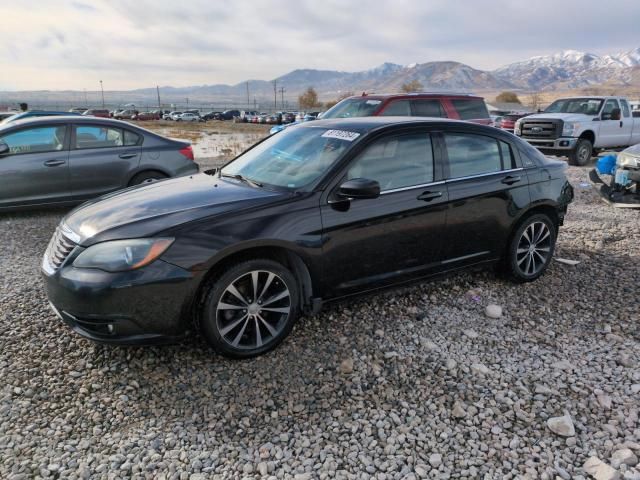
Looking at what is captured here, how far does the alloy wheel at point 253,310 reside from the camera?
10.8ft

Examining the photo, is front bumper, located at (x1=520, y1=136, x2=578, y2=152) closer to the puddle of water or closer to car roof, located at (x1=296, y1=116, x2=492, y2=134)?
the puddle of water

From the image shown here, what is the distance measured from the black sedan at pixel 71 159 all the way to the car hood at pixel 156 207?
3.56 metres

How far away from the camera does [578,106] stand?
14.5 meters

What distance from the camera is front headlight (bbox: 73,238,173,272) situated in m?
3.05

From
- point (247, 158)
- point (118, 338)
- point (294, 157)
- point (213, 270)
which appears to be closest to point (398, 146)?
point (294, 157)

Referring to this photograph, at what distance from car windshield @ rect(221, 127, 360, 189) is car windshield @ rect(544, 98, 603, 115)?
12599mm

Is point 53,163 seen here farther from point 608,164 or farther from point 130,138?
point 608,164

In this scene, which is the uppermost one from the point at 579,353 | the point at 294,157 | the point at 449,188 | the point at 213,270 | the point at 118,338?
the point at 294,157

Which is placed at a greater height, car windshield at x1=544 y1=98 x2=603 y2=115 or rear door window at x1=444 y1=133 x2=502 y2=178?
car windshield at x1=544 y1=98 x2=603 y2=115

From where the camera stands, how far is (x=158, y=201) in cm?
361

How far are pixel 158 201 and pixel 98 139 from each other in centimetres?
446

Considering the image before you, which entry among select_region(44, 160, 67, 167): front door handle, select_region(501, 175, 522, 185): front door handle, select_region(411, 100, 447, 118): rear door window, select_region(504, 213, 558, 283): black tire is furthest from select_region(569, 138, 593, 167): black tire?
select_region(44, 160, 67, 167): front door handle

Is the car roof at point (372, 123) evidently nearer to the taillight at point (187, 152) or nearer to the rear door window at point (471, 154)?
the rear door window at point (471, 154)

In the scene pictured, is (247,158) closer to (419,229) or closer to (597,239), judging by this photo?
(419,229)
